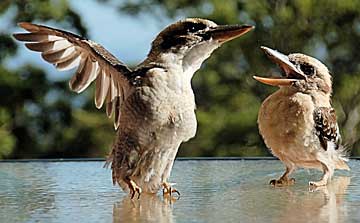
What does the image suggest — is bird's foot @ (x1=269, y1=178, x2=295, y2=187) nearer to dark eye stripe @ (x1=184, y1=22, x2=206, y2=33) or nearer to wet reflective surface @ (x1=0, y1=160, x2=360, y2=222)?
wet reflective surface @ (x1=0, y1=160, x2=360, y2=222)

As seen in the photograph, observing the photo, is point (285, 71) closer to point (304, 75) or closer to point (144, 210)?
point (304, 75)

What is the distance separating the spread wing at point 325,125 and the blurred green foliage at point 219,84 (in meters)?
1.82

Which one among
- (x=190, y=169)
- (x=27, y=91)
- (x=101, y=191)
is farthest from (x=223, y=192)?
(x=27, y=91)

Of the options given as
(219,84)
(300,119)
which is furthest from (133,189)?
(219,84)

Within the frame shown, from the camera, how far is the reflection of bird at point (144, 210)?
94 centimetres

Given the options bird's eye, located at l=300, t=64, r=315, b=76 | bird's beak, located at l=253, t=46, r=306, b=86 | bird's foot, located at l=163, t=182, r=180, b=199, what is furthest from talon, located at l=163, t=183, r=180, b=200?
bird's eye, located at l=300, t=64, r=315, b=76

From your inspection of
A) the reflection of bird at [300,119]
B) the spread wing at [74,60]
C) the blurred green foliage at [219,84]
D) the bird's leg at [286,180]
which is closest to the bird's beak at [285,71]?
the reflection of bird at [300,119]

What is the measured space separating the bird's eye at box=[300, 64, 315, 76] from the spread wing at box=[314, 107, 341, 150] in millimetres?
68

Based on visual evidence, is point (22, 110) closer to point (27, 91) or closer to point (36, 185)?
point (27, 91)

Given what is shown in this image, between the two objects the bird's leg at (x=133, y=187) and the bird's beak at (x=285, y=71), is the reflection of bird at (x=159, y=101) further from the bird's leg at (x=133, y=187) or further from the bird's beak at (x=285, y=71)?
the bird's beak at (x=285, y=71)

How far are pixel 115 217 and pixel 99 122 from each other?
101 inches

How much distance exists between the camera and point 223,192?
1.23 metres

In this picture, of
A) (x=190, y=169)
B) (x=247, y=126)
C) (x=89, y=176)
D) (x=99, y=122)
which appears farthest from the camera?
(x=99, y=122)

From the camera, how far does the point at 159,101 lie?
3.82ft
